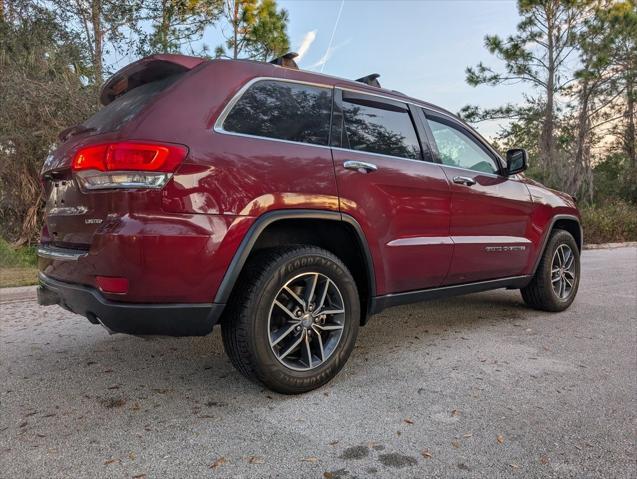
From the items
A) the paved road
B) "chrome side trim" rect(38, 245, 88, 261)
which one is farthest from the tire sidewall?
"chrome side trim" rect(38, 245, 88, 261)

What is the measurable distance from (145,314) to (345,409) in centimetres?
114

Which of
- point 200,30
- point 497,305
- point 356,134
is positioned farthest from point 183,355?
point 200,30

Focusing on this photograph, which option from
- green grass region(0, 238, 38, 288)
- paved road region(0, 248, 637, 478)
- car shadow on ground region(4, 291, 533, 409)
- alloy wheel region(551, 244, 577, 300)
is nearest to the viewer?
paved road region(0, 248, 637, 478)

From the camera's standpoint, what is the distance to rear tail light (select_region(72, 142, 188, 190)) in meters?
2.35

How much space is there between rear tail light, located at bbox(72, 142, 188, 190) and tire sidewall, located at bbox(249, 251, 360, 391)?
29.2 inches

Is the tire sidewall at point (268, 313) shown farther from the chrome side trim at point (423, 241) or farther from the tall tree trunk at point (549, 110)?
the tall tree trunk at point (549, 110)

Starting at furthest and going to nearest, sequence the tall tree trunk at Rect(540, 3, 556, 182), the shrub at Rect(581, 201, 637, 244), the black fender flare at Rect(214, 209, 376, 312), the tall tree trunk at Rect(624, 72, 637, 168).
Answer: the tall tree trunk at Rect(624, 72, 637, 168) < the tall tree trunk at Rect(540, 3, 556, 182) < the shrub at Rect(581, 201, 637, 244) < the black fender flare at Rect(214, 209, 376, 312)

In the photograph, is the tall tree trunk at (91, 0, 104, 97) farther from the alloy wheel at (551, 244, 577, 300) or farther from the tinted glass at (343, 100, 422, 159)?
the alloy wheel at (551, 244, 577, 300)

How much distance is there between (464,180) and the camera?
3.80 m

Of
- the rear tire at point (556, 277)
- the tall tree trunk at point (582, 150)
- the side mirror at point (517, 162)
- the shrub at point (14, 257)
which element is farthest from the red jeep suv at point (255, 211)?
the tall tree trunk at point (582, 150)

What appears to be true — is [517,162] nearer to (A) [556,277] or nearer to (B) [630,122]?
(A) [556,277]

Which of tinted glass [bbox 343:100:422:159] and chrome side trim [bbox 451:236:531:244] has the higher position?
tinted glass [bbox 343:100:422:159]

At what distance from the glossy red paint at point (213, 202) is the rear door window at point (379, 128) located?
95 millimetres

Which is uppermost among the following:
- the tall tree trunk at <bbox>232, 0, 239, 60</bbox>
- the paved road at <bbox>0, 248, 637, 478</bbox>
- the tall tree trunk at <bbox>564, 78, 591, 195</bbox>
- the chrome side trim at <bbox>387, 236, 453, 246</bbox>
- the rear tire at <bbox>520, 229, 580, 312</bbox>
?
the tall tree trunk at <bbox>232, 0, 239, 60</bbox>
